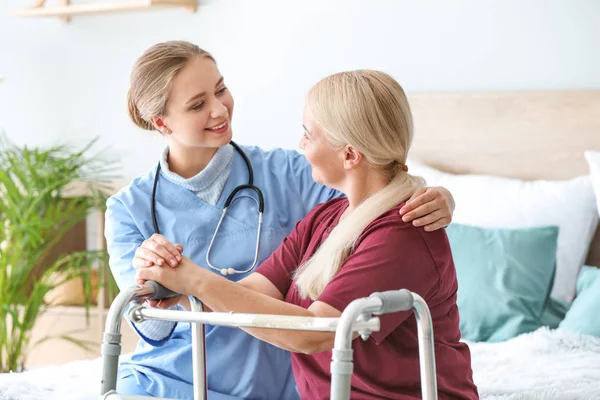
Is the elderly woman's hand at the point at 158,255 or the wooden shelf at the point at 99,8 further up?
the wooden shelf at the point at 99,8

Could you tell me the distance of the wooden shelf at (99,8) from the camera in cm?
341

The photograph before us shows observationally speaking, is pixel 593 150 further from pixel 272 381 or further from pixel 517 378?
pixel 272 381

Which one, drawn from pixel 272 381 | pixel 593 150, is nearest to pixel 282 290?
pixel 272 381

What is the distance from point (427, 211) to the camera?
1406 millimetres

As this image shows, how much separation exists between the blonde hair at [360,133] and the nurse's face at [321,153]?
0.05ft

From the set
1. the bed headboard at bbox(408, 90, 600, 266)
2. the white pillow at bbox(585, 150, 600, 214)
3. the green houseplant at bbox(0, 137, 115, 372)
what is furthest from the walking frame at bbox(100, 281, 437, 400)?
the green houseplant at bbox(0, 137, 115, 372)

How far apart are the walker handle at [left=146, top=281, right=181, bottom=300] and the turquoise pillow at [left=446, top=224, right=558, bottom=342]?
4.08ft

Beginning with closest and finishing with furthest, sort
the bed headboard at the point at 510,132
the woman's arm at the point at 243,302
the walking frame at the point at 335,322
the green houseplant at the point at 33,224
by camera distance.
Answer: the walking frame at the point at 335,322
the woman's arm at the point at 243,302
the bed headboard at the point at 510,132
the green houseplant at the point at 33,224

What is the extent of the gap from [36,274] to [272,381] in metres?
2.25

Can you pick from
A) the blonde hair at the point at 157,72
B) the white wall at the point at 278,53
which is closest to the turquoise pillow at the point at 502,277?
the white wall at the point at 278,53

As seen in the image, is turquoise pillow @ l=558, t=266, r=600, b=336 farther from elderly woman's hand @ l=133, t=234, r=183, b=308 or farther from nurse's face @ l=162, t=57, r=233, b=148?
elderly woman's hand @ l=133, t=234, r=183, b=308

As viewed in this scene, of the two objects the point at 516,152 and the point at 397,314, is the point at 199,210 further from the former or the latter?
the point at 516,152

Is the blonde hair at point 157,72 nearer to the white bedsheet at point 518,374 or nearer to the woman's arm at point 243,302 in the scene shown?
the woman's arm at point 243,302

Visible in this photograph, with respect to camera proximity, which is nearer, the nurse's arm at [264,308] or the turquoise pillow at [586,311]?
the nurse's arm at [264,308]
